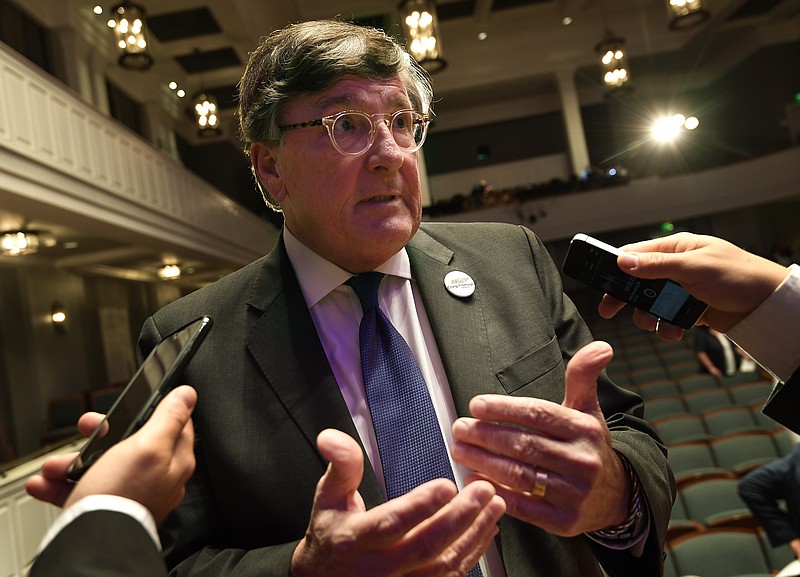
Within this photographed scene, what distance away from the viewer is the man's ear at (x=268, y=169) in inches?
70.3

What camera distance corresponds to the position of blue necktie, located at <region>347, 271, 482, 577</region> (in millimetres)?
1453

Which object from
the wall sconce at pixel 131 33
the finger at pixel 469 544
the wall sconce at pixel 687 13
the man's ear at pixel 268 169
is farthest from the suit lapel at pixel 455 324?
the wall sconce at pixel 687 13

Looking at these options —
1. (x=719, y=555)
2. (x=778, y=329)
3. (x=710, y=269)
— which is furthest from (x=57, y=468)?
(x=719, y=555)

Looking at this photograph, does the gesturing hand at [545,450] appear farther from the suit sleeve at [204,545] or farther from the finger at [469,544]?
the suit sleeve at [204,545]

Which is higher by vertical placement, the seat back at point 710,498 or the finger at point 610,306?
the finger at point 610,306

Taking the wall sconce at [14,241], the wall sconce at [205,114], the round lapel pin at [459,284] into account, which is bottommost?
the round lapel pin at [459,284]

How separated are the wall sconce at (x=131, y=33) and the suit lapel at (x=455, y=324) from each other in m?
6.54

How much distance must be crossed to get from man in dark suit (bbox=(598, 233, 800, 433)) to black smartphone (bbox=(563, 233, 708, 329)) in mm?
32

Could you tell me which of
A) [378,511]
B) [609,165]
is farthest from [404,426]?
[609,165]

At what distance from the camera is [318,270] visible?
1682 mm

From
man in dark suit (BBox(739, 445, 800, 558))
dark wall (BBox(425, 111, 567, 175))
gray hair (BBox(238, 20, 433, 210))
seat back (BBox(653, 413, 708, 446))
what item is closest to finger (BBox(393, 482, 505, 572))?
gray hair (BBox(238, 20, 433, 210))

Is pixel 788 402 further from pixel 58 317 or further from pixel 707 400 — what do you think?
pixel 58 317

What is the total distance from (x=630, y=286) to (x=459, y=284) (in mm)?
417

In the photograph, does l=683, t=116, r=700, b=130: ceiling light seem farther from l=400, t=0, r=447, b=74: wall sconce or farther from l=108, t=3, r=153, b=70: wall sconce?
l=108, t=3, r=153, b=70: wall sconce
